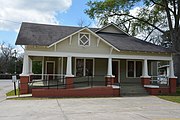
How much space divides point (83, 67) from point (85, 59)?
2.56 feet

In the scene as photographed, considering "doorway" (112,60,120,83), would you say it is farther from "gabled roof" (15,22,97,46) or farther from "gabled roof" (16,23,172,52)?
"gabled roof" (15,22,97,46)

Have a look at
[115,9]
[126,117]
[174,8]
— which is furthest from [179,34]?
[126,117]

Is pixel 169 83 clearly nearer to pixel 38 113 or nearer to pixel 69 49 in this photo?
pixel 69 49

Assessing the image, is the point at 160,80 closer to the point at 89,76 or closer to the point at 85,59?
the point at 89,76

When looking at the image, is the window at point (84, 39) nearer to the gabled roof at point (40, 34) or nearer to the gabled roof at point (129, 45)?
the gabled roof at point (40, 34)

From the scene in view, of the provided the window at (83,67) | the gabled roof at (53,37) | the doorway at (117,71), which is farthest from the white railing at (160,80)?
the window at (83,67)

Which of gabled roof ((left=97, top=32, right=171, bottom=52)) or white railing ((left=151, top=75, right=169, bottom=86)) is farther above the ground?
gabled roof ((left=97, top=32, right=171, bottom=52))

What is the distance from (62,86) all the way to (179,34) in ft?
55.0

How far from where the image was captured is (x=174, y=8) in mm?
30438

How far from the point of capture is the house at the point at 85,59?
20.2m

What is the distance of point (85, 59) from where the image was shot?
2395cm

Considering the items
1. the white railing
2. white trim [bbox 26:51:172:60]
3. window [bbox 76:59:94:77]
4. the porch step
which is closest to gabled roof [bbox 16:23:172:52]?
white trim [bbox 26:51:172:60]

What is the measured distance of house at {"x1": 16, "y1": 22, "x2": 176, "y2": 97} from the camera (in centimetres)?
2016

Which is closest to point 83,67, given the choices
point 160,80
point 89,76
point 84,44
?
point 89,76
